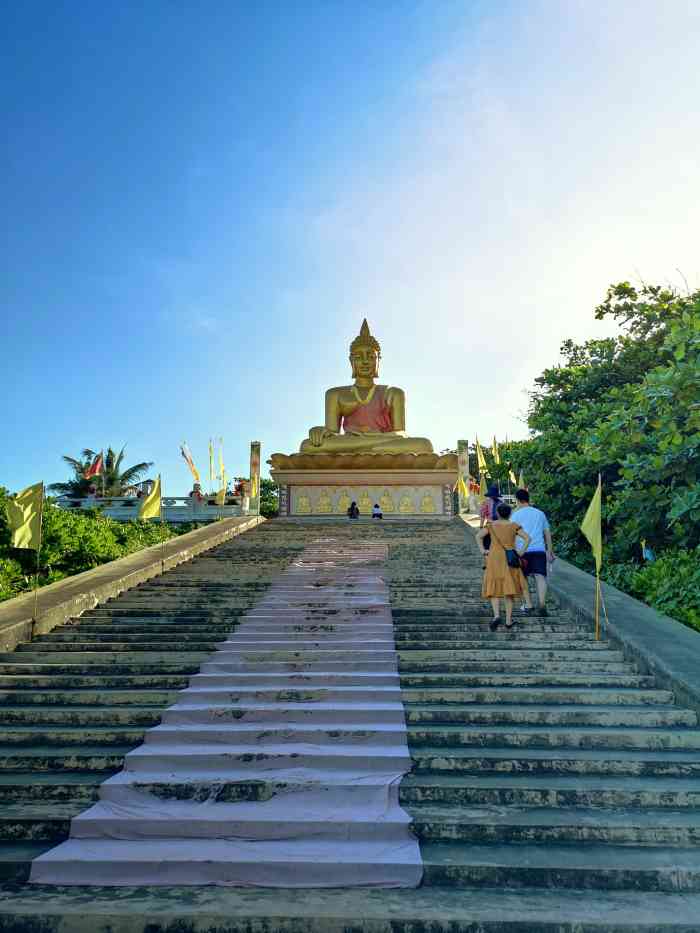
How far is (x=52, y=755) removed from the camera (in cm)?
462

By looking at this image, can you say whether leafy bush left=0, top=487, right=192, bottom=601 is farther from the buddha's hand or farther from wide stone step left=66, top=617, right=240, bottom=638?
the buddha's hand

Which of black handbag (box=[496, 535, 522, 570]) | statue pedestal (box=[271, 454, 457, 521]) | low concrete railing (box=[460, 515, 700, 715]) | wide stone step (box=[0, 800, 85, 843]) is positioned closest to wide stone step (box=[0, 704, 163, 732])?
wide stone step (box=[0, 800, 85, 843])

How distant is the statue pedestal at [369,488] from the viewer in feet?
59.2

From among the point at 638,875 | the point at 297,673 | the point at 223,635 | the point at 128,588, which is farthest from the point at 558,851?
the point at 128,588

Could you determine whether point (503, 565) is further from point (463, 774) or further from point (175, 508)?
point (175, 508)

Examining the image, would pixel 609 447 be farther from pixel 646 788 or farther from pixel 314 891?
pixel 314 891

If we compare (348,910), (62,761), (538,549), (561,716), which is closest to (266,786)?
(348,910)

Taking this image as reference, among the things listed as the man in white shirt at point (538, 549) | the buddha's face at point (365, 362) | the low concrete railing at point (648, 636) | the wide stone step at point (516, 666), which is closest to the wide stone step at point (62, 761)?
the wide stone step at point (516, 666)

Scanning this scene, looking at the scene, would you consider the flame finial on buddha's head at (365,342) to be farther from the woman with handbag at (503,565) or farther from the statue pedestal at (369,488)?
the woman with handbag at (503,565)

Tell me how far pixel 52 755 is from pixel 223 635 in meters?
2.41

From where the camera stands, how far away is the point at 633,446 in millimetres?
9508

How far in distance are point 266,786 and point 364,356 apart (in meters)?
17.5

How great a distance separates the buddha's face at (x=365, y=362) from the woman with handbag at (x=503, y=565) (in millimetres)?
14239

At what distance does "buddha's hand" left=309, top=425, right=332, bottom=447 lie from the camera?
1914 centimetres
